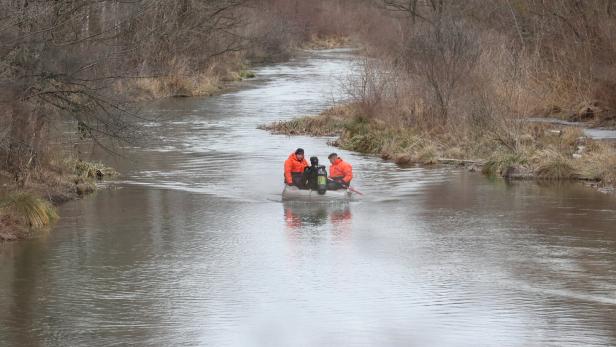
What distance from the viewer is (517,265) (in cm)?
1797

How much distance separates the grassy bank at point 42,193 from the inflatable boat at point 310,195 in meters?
4.91

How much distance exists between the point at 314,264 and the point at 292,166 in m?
6.27

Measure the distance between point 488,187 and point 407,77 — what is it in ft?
29.0

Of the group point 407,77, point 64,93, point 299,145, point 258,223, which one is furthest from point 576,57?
point 64,93

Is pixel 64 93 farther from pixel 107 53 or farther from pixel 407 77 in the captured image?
pixel 407 77

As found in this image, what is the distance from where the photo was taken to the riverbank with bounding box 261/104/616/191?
27344mm

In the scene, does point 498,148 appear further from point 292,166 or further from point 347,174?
point 292,166

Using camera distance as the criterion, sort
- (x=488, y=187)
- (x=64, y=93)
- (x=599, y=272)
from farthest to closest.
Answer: (x=488, y=187)
(x=64, y=93)
(x=599, y=272)

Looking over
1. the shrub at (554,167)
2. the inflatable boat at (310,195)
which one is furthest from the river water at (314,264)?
the shrub at (554,167)

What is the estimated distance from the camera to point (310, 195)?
2398cm

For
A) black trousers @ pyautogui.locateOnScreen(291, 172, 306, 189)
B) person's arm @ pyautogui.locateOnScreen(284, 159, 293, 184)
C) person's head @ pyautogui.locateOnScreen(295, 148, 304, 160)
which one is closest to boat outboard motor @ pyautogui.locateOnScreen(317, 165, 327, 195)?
black trousers @ pyautogui.locateOnScreen(291, 172, 306, 189)

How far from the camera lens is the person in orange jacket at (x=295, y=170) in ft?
78.6

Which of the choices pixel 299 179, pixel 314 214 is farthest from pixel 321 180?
pixel 314 214

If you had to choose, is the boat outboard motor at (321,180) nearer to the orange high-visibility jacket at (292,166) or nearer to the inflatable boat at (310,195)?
the inflatable boat at (310,195)
